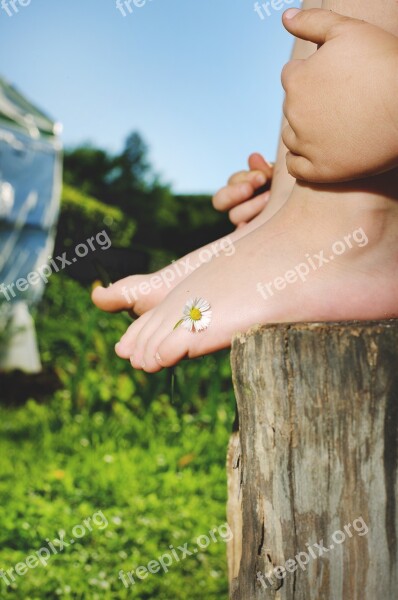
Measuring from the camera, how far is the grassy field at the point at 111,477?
2.44m

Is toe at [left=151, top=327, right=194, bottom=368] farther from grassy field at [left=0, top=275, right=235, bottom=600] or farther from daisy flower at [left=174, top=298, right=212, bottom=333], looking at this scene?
grassy field at [left=0, top=275, right=235, bottom=600]

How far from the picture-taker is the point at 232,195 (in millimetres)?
1981

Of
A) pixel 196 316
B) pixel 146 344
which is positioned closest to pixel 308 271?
pixel 196 316

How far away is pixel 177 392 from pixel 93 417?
0.56m

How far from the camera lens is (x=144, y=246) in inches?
288

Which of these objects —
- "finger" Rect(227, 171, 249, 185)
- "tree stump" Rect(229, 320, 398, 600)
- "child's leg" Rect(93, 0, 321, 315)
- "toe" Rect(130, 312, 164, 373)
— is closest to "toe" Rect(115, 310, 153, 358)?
"toe" Rect(130, 312, 164, 373)

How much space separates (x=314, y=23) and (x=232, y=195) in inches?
28.2

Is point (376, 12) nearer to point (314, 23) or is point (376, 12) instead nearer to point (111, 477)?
point (314, 23)

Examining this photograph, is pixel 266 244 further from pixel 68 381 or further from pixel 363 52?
pixel 68 381

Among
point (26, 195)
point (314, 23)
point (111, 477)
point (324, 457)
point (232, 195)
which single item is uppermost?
point (314, 23)

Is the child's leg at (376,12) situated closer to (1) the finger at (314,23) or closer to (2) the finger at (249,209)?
(1) the finger at (314,23)

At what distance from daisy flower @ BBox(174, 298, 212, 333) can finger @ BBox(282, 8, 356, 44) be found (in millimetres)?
554

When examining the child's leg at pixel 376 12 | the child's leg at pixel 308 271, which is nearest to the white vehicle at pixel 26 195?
the child's leg at pixel 308 271

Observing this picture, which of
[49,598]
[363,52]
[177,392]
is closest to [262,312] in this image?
[363,52]
